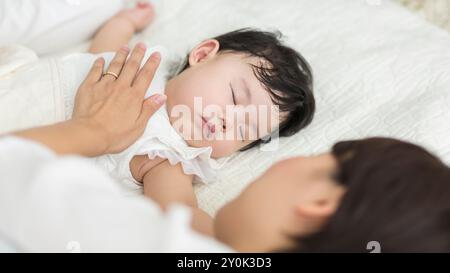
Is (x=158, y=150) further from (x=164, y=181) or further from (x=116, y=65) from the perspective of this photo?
(x=116, y=65)

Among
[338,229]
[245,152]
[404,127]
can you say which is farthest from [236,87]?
[338,229]

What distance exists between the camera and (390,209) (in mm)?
727

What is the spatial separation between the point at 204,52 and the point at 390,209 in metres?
0.73

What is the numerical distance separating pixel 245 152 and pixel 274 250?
1.70ft

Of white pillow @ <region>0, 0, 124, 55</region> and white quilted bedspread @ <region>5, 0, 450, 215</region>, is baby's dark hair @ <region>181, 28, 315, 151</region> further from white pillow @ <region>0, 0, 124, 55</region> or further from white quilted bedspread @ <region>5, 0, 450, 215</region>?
white pillow @ <region>0, 0, 124, 55</region>

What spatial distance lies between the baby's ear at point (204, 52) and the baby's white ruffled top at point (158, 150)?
11cm

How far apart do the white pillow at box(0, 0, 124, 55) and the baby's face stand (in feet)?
1.42

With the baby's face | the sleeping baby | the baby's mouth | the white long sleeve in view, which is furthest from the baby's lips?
the white long sleeve

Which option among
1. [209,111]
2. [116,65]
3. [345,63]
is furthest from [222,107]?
[345,63]

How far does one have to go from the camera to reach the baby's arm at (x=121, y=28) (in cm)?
148

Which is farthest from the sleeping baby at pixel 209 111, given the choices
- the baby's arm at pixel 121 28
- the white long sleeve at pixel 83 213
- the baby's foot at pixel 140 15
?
the white long sleeve at pixel 83 213

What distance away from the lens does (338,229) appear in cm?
73

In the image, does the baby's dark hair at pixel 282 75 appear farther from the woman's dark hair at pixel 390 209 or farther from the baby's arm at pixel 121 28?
the woman's dark hair at pixel 390 209
